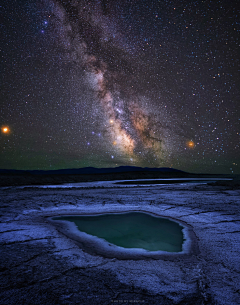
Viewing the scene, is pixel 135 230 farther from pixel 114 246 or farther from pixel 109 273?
pixel 109 273

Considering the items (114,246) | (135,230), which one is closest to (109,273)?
(114,246)

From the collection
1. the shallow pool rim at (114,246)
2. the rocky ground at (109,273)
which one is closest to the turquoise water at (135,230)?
the shallow pool rim at (114,246)

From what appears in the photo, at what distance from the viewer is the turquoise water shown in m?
2.82

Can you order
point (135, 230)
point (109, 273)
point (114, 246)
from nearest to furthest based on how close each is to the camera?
point (109, 273) → point (114, 246) → point (135, 230)

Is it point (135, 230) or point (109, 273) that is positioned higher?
point (109, 273)

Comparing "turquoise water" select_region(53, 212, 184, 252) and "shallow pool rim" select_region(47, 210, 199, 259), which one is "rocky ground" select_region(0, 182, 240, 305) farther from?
"turquoise water" select_region(53, 212, 184, 252)

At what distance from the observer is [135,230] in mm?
3521

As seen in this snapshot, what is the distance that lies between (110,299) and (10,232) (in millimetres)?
2311

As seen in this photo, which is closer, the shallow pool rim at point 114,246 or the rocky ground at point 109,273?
the rocky ground at point 109,273

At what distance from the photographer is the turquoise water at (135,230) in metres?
2.82

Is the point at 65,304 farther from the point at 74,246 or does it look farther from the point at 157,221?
the point at 157,221

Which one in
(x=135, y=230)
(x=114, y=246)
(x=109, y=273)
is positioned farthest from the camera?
(x=135, y=230)

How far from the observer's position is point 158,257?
2.29 metres

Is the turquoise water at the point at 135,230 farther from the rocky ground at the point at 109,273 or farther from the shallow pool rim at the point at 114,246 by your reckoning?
the rocky ground at the point at 109,273
